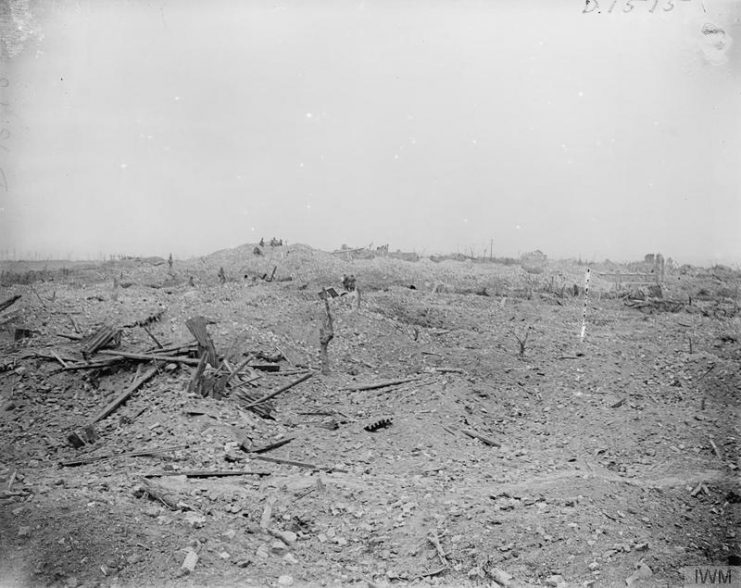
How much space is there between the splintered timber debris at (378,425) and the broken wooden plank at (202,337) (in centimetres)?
253

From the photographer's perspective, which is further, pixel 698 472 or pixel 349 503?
pixel 698 472

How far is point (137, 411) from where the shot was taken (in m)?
6.92

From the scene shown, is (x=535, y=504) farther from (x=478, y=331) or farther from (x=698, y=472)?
(x=478, y=331)

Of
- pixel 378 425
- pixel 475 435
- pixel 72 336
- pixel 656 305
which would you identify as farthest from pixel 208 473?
pixel 656 305

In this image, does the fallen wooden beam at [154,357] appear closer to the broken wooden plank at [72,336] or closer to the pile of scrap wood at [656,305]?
the broken wooden plank at [72,336]

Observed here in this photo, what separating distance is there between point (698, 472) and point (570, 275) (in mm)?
20411

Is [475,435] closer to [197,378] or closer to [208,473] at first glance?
[208,473]

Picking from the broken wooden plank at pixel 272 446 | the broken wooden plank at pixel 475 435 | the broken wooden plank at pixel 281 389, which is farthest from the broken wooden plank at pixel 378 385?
the broken wooden plank at pixel 272 446

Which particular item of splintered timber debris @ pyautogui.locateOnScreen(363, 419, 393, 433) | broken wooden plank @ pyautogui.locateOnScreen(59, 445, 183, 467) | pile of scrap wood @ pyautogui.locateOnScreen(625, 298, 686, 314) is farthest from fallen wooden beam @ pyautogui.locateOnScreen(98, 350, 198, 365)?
pile of scrap wood @ pyautogui.locateOnScreen(625, 298, 686, 314)

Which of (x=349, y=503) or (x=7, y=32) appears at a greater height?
(x=7, y=32)

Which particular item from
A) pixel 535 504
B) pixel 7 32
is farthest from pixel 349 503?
pixel 7 32

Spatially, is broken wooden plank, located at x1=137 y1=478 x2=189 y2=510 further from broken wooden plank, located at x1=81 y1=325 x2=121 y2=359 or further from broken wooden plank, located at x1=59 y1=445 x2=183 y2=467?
broken wooden plank, located at x1=81 y1=325 x2=121 y2=359

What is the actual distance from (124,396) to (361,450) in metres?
3.30

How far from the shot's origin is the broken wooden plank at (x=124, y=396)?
22.5 ft
